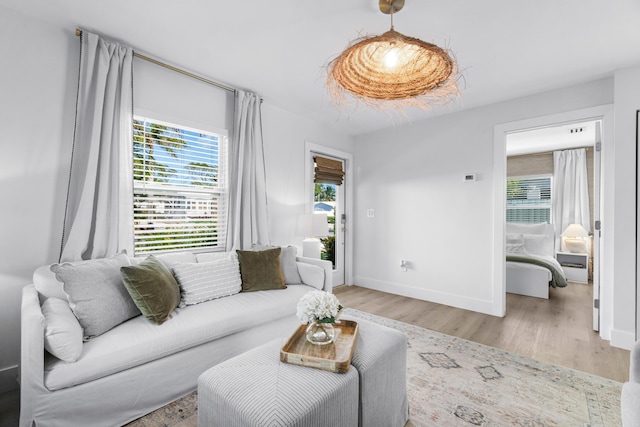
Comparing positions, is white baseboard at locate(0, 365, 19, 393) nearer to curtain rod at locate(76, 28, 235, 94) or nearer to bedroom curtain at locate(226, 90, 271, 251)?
bedroom curtain at locate(226, 90, 271, 251)

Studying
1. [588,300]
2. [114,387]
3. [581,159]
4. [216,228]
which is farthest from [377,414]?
[581,159]

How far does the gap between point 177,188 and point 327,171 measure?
2.28 metres

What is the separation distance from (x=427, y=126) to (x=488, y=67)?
1.42m

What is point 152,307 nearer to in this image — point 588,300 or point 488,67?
point 488,67

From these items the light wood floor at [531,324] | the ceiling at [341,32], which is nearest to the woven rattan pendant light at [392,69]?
the ceiling at [341,32]

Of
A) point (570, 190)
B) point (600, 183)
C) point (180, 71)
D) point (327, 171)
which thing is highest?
point (180, 71)

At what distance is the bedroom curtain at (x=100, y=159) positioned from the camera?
2.21 metres

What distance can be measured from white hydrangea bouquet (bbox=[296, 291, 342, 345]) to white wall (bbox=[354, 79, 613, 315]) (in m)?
2.80

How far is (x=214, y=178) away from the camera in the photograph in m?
3.17

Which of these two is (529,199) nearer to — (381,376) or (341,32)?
(341,32)

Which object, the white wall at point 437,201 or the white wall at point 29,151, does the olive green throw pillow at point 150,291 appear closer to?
the white wall at point 29,151

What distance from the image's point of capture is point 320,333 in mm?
1630

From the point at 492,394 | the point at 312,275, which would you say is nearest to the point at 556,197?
the point at 492,394

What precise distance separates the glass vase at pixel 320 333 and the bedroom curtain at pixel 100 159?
5.65 feet
